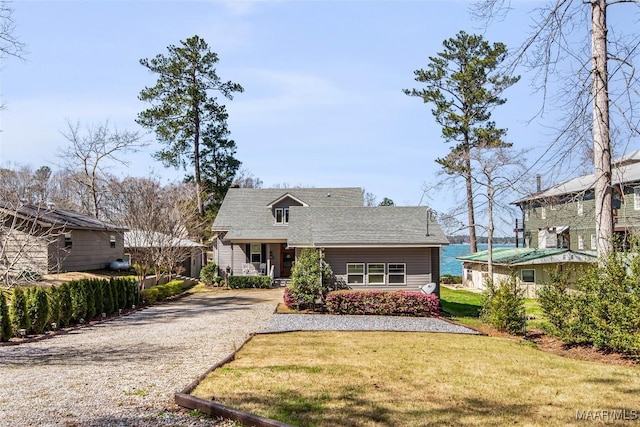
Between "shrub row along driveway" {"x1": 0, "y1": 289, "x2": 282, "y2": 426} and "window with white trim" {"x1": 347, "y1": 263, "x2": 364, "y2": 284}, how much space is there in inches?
197

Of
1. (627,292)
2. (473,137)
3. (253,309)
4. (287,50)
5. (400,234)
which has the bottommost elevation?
(253,309)

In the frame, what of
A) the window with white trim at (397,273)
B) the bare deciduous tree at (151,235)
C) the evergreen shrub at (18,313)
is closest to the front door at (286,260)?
the bare deciduous tree at (151,235)

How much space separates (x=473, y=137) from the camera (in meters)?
36.1

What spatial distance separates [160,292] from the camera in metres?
22.9

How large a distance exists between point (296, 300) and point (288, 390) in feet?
37.7

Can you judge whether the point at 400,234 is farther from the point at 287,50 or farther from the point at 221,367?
the point at 221,367

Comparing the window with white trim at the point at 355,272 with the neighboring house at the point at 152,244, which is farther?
the neighboring house at the point at 152,244

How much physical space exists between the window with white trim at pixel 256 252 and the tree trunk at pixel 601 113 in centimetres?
2294

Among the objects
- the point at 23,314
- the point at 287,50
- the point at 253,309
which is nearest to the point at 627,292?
the point at 287,50

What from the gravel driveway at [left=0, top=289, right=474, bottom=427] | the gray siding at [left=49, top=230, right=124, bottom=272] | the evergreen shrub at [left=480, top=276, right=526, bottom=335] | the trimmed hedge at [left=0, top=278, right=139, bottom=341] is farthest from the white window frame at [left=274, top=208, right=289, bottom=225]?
the evergreen shrub at [left=480, top=276, right=526, bottom=335]

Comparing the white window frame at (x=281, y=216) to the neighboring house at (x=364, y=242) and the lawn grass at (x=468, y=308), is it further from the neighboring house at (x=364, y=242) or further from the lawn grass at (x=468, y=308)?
the lawn grass at (x=468, y=308)

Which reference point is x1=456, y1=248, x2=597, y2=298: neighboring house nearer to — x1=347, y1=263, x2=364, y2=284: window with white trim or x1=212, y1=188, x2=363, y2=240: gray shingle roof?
x1=212, y1=188, x2=363, y2=240: gray shingle roof

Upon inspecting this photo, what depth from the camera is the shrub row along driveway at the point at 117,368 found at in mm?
6157

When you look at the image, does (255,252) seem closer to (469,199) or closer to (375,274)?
(375,274)
